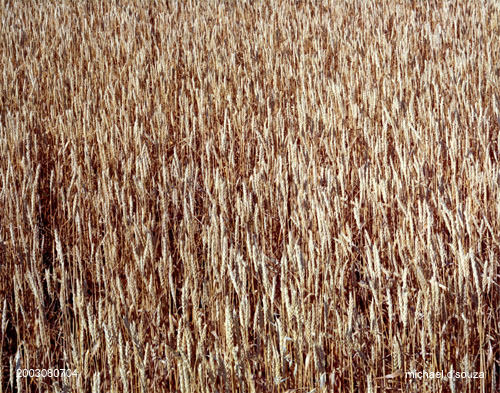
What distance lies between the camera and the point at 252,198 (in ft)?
6.91

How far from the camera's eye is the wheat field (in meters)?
1.24

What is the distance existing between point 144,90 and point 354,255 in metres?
1.96

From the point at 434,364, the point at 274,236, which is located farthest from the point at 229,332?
the point at 274,236

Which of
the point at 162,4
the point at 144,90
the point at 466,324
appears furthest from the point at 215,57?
the point at 466,324

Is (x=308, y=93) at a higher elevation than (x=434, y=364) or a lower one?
higher

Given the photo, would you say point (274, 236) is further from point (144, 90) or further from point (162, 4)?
point (162, 4)

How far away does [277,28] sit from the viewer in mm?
4273

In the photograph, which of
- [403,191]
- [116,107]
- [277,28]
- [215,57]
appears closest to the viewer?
[403,191]

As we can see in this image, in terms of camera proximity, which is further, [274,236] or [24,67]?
[24,67]

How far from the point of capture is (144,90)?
3.32m

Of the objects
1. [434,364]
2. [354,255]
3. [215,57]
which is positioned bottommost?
[434,364]

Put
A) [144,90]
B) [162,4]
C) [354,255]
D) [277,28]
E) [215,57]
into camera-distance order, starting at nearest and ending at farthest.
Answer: [354,255]
[144,90]
[215,57]
[277,28]
[162,4]

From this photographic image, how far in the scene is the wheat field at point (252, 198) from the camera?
4.06 feet

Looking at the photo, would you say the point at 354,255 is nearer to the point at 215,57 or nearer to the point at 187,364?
the point at 187,364
